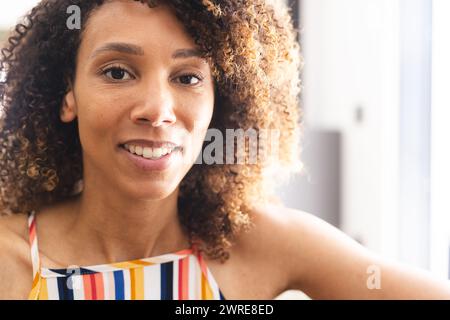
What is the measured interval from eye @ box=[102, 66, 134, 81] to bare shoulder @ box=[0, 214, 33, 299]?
293 mm

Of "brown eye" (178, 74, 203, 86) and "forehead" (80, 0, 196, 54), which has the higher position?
"forehead" (80, 0, 196, 54)

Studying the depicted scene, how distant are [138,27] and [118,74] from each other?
74mm

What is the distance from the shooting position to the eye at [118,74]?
87 centimetres

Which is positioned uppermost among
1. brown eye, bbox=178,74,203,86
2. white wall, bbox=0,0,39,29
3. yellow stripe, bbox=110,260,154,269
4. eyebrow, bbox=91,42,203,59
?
white wall, bbox=0,0,39,29

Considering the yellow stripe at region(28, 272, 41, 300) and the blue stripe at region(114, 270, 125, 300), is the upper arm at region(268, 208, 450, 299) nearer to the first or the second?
the blue stripe at region(114, 270, 125, 300)

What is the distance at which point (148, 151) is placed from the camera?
0.87 m

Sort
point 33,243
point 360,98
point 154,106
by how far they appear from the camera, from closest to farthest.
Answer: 1. point 154,106
2. point 33,243
3. point 360,98

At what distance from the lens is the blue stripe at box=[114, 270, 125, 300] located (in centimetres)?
95

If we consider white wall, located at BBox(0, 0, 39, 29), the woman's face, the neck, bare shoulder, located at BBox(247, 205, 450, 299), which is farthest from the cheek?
white wall, located at BBox(0, 0, 39, 29)

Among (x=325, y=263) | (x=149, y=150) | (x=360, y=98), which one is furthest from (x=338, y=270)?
(x=360, y=98)

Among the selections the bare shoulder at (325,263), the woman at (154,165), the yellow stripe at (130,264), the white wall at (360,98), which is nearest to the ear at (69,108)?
the woman at (154,165)

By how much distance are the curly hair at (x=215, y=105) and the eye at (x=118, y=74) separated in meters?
0.08

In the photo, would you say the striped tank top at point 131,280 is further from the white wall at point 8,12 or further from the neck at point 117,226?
the white wall at point 8,12

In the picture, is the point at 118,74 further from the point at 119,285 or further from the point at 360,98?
the point at 360,98
